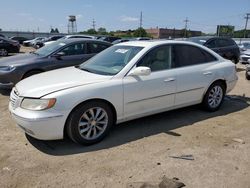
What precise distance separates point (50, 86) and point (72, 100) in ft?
1.43

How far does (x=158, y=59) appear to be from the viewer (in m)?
5.22

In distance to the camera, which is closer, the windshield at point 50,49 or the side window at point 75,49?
the windshield at point 50,49

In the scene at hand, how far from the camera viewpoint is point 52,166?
3.82 meters

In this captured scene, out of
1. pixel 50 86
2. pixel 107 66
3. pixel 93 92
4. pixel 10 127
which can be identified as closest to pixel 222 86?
pixel 107 66

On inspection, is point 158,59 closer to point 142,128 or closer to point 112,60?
point 112,60

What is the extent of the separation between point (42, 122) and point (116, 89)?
3.98 feet

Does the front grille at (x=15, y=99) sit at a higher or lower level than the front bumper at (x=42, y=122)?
higher

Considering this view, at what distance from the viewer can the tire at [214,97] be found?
19.8 feet

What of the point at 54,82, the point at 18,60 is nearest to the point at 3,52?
the point at 18,60

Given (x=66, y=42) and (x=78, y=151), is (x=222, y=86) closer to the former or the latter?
(x=78, y=151)

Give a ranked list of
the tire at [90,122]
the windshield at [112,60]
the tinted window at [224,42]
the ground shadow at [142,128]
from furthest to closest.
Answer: the tinted window at [224,42], the windshield at [112,60], the ground shadow at [142,128], the tire at [90,122]

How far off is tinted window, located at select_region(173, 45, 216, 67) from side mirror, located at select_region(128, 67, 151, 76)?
3.14 ft

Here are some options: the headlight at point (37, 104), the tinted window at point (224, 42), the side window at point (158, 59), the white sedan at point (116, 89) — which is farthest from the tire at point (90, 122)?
the tinted window at point (224, 42)

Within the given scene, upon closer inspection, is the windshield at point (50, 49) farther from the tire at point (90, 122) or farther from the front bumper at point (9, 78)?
the tire at point (90, 122)
